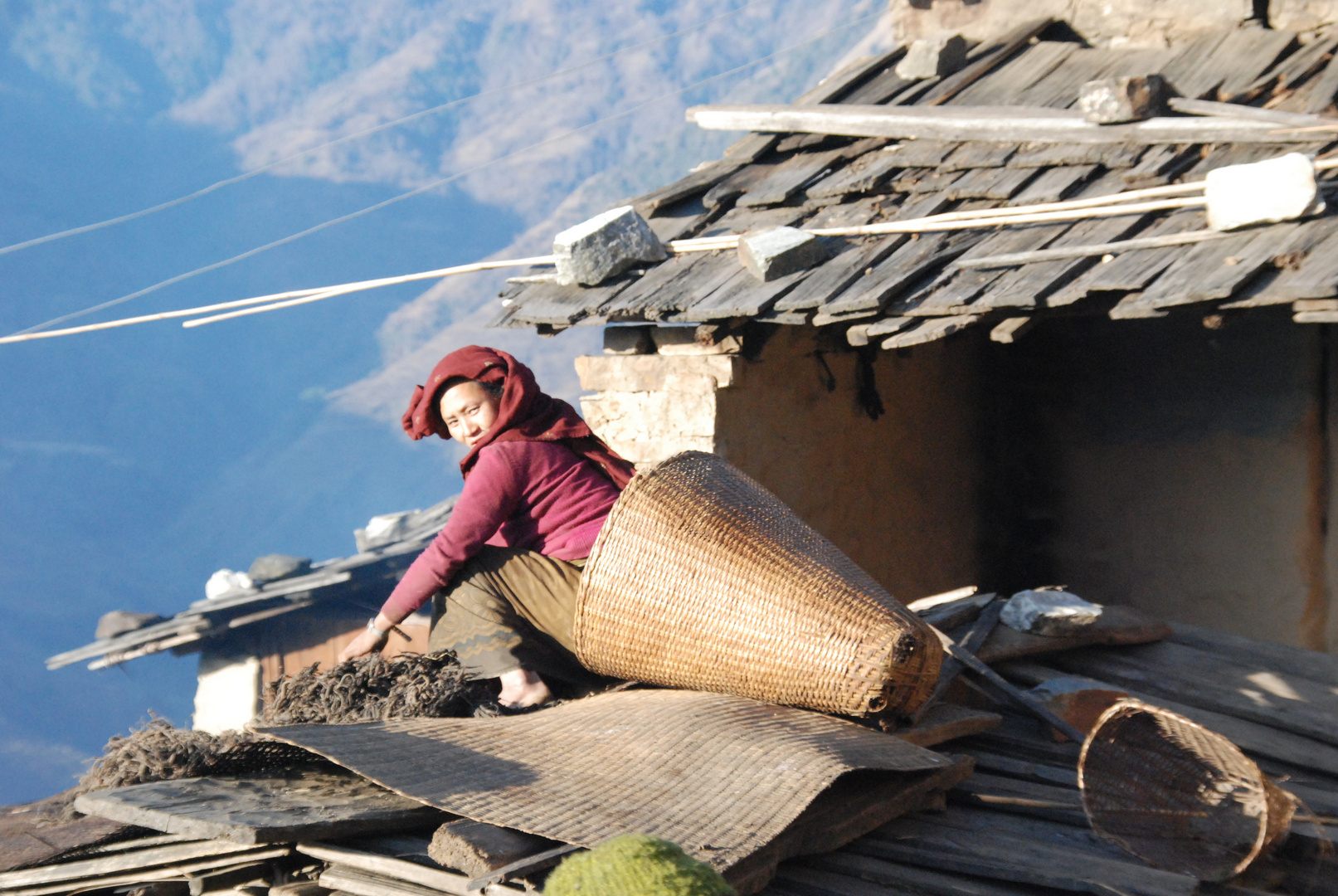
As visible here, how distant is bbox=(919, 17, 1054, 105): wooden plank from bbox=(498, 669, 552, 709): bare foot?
3.27 m

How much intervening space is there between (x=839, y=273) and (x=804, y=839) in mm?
2422

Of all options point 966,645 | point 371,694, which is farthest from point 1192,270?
point 371,694

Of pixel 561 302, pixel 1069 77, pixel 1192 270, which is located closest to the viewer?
pixel 1192 270

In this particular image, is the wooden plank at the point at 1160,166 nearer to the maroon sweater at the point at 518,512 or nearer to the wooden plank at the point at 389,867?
the maroon sweater at the point at 518,512

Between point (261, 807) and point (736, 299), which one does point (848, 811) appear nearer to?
point (261, 807)

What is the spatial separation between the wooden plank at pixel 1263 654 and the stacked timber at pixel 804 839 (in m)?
0.39

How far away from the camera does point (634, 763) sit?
8.10 ft

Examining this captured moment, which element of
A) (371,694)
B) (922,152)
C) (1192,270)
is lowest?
(371,694)

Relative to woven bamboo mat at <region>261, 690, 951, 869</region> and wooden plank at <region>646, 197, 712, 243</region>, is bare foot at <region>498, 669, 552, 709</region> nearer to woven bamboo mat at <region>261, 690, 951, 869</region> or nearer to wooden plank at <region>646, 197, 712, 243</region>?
woven bamboo mat at <region>261, 690, 951, 869</region>

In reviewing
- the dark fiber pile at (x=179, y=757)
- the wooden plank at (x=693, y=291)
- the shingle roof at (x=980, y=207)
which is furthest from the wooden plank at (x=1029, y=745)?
the wooden plank at (x=693, y=291)

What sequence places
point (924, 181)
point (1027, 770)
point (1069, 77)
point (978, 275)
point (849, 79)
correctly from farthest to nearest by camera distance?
point (849, 79) < point (1069, 77) < point (924, 181) < point (978, 275) < point (1027, 770)

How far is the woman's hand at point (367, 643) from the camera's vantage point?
324cm

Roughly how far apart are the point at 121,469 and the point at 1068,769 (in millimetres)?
32459

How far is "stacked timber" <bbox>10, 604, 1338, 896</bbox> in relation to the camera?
221 centimetres
